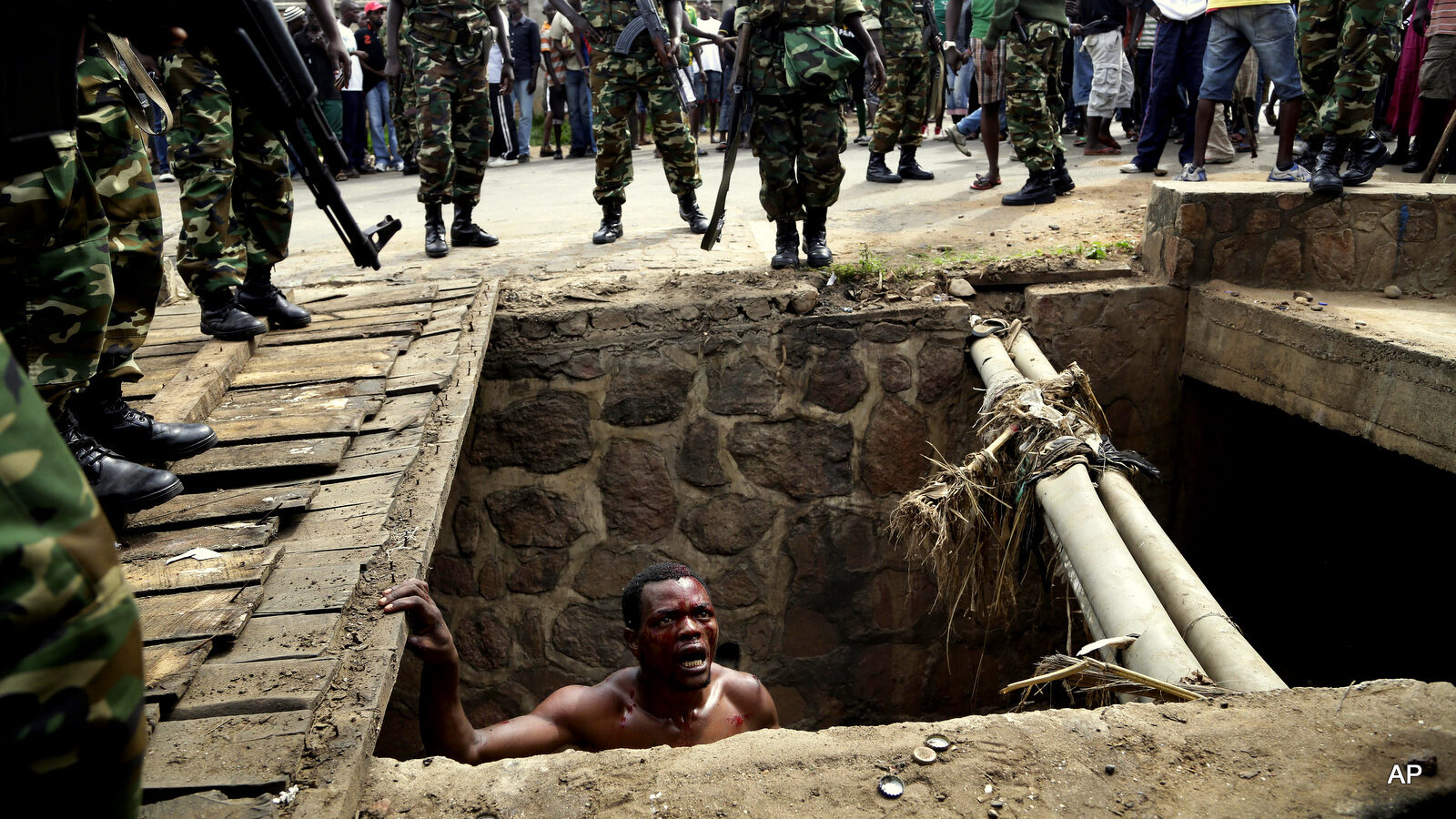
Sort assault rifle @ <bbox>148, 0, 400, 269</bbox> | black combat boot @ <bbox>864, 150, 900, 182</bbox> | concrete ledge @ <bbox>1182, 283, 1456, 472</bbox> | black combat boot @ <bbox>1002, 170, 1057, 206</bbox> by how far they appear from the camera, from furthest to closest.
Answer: black combat boot @ <bbox>864, 150, 900, 182</bbox>
black combat boot @ <bbox>1002, 170, 1057, 206</bbox>
concrete ledge @ <bbox>1182, 283, 1456, 472</bbox>
assault rifle @ <bbox>148, 0, 400, 269</bbox>

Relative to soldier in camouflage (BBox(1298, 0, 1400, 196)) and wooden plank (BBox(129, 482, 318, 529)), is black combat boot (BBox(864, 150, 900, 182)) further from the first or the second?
wooden plank (BBox(129, 482, 318, 529))

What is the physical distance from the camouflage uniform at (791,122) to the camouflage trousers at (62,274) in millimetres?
2991

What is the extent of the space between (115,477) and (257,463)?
398mm

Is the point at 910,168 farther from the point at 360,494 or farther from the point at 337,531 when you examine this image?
the point at 337,531

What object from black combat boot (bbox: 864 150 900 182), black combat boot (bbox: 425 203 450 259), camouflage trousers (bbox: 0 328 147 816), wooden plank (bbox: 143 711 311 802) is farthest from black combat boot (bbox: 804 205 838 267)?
camouflage trousers (bbox: 0 328 147 816)

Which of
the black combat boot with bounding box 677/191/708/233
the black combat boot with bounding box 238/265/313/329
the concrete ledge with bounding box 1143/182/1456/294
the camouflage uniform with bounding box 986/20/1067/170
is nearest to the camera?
the black combat boot with bounding box 238/265/313/329

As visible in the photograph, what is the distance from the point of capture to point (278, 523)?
2.45 meters

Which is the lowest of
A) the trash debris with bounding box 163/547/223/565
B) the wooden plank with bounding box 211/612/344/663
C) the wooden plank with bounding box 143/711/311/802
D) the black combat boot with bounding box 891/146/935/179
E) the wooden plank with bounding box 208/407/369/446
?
the wooden plank with bounding box 143/711/311/802

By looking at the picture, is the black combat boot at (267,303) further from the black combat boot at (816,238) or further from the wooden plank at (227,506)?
the black combat boot at (816,238)

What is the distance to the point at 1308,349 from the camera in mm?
3824

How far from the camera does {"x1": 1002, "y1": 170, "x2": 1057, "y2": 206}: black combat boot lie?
20.2 feet

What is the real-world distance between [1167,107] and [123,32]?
6630 mm

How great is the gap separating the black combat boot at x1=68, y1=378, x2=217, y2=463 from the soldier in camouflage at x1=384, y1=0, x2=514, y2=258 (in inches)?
111

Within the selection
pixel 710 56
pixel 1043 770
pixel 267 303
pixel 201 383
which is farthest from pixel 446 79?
pixel 710 56
